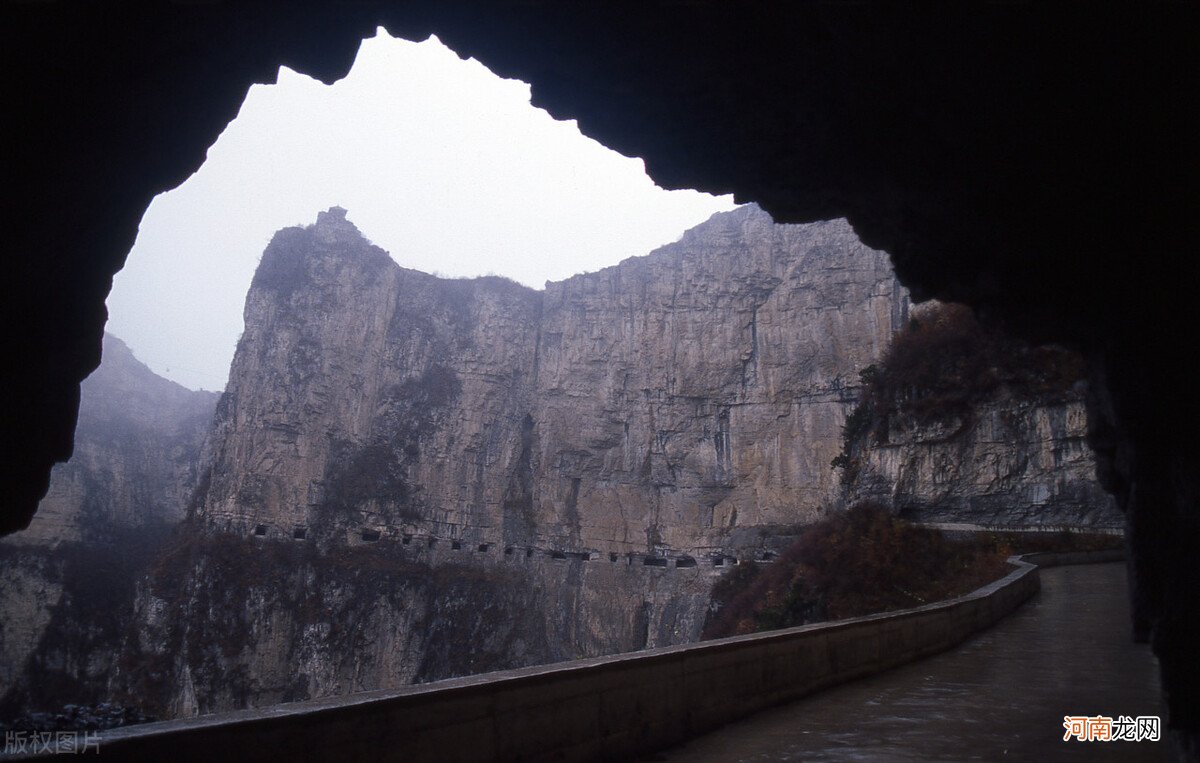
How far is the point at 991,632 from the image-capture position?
10.0 m

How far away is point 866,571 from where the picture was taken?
62.5 ft

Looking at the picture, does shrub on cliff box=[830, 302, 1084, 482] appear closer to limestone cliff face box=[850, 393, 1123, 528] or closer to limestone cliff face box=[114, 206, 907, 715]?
limestone cliff face box=[850, 393, 1123, 528]

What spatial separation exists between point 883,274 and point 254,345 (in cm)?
3935

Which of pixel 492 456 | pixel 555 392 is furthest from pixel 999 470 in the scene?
pixel 492 456

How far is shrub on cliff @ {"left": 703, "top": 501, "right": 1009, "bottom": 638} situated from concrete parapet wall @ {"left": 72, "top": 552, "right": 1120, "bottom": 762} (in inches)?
455

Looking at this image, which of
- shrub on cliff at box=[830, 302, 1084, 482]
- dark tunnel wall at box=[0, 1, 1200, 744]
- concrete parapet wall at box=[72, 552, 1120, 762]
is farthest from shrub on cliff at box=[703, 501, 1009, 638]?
dark tunnel wall at box=[0, 1, 1200, 744]

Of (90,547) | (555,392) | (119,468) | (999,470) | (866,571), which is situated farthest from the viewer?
(119,468)

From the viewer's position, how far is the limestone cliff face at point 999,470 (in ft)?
68.0

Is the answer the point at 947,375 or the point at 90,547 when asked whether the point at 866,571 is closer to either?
the point at 947,375

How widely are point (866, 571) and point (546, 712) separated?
17.4 meters

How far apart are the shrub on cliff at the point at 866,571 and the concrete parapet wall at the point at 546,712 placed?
11.6 m

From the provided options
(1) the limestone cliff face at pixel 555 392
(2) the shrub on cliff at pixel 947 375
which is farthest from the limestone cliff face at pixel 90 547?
(2) the shrub on cliff at pixel 947 375

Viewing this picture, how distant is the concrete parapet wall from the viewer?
2.87 meters

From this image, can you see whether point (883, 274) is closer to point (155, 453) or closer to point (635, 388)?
point (635, 388)
